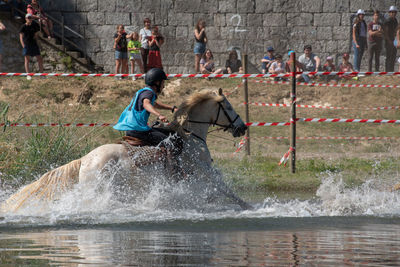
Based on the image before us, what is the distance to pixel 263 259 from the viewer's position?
586 centimetres

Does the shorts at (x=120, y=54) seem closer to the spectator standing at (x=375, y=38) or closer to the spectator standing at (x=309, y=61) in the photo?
the spectator standing at (x=309, y=61)

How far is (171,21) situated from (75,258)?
20.0 metres

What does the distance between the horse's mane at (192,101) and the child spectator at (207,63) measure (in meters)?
13.0

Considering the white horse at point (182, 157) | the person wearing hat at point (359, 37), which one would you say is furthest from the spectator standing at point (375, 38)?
the white horse at point (182, 157)

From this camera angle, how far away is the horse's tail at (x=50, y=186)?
29.6ft

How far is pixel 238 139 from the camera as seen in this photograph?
17844mm

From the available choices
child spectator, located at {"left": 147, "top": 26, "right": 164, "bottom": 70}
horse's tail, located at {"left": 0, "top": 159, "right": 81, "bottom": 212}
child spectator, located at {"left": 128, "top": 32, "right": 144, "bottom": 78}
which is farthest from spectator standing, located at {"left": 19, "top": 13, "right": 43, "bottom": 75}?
horse's tail, located at {"left": 0, "top": 159, "right": 81, "bottom": 212}

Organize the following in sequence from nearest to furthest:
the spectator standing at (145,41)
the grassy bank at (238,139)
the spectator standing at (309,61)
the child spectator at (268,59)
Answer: the grassy bank at (238,139)
the spectator standing at (145,41)
the child spectator at (268,59)
the spectator standing at (309,61)

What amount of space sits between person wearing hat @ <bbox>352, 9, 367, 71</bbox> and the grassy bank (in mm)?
1551

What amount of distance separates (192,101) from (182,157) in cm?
76

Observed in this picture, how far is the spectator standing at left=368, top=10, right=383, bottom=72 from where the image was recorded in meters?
24.8

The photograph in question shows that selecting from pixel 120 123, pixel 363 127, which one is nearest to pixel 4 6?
pixel 363 127

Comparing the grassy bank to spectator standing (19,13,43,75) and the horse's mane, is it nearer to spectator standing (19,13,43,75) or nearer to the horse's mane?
spectator standing (19,13,43,75)

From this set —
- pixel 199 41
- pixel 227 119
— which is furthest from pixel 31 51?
pixel 227 119
